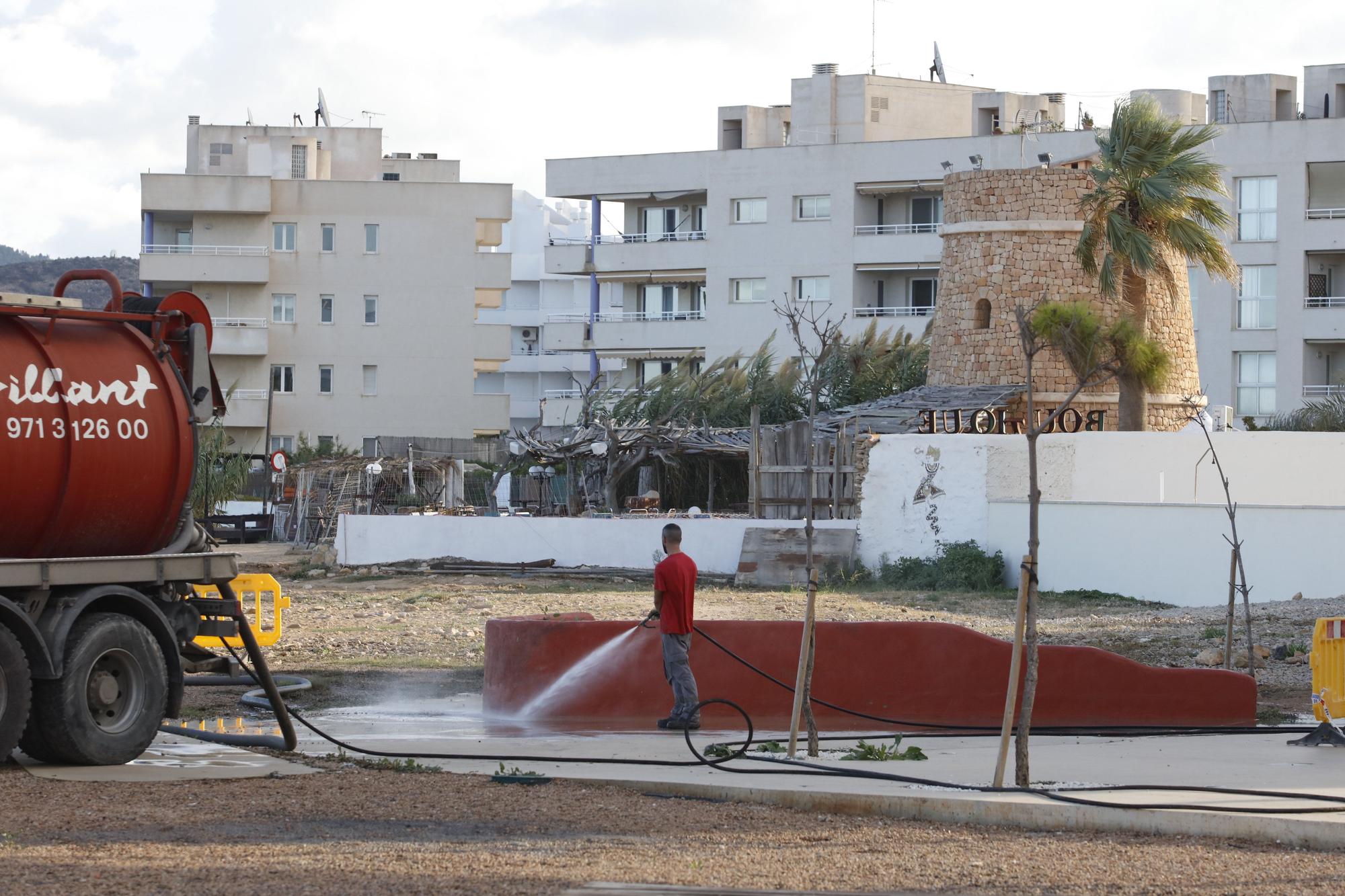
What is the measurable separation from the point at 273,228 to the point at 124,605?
186 ft

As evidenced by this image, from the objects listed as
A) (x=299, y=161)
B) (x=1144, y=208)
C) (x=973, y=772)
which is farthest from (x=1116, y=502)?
(x=299, y=161)

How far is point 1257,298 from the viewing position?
5591 cm

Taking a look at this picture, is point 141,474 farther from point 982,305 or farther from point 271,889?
point 982,305

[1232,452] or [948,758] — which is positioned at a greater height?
[1232,452]

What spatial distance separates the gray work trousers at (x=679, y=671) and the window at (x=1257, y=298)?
46.4 meters

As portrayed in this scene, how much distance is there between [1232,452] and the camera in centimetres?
2917

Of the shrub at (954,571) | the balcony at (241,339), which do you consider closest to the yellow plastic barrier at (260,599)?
the shrub at (954,571)

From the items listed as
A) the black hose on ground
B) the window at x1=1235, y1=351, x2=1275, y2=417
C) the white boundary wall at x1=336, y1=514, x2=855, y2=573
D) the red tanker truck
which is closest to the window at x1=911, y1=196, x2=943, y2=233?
the window at x1=1235, y1=351, x2=1275, y2=417

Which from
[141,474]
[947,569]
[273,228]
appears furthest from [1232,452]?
[273,228]

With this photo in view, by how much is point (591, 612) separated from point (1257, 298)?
1512 inches

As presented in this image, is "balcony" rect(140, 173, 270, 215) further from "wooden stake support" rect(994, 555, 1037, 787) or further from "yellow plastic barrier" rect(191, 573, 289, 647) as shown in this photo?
"wooden stake support" rect(994, 555, 1037, 787)

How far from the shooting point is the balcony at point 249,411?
2562 inches

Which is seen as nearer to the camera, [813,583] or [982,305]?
[813,583]

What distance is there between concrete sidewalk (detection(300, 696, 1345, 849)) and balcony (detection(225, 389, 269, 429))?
52.1m
